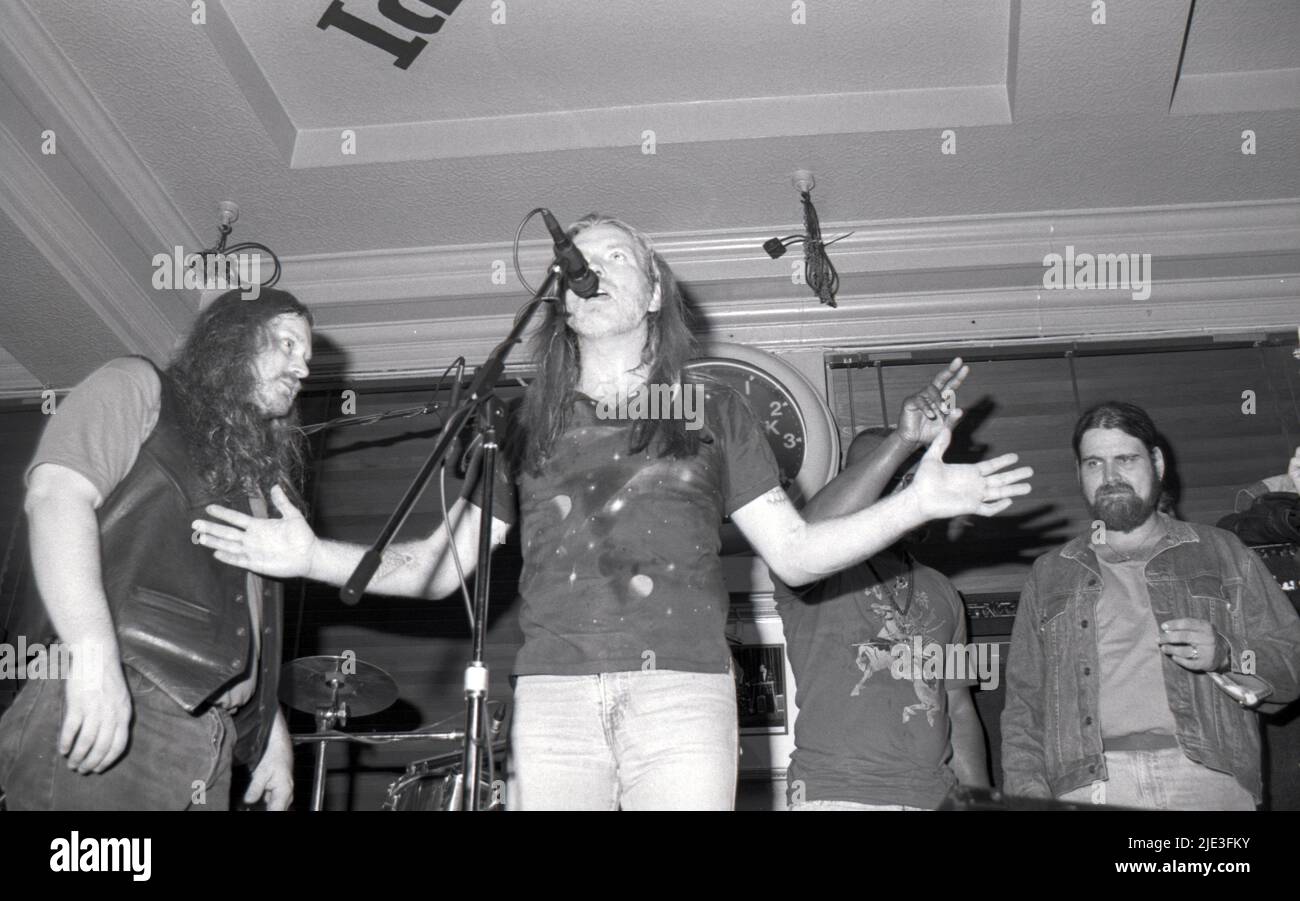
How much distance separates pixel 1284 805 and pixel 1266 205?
2.65 meters

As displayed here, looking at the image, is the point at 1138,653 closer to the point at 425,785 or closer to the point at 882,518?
the point at 882,518

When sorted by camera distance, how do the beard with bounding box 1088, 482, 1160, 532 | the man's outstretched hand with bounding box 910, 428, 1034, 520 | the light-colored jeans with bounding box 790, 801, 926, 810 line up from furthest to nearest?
the beard with bounding box 1088, 482, 1160, 532
the light-colored jeans with bounding box 790, 801, 926, 810
the man's outstretched hand with bounding box 910, 428, 1034, 520

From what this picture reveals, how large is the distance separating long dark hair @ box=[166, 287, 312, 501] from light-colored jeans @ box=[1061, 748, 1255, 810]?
212cm

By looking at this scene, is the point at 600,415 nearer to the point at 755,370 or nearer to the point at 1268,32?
the point at 755,370

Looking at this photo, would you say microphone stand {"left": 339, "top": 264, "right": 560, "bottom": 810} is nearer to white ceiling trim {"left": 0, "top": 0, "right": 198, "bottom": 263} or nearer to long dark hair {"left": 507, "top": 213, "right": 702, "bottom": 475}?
long dark hair {"left": 507, "top": 213, "right": 702, "bottom": 475}

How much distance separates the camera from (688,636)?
6.25 feet

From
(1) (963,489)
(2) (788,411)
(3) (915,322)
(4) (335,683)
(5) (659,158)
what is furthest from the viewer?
(3) (915,322)

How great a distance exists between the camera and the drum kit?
144 inches

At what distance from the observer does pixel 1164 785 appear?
2.85m

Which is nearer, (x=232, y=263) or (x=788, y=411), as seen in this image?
(x=788, y=411)

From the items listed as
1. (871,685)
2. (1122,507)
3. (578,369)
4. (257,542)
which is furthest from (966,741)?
(257,542)

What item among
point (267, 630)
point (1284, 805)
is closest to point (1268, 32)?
point (1284, 805)

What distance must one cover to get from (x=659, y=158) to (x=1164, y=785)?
2916 mm

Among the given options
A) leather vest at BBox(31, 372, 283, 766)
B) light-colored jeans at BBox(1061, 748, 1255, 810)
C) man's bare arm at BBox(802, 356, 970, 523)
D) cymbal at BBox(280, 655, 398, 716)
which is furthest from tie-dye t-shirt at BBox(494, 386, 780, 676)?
cymbal at BBox(280, 655, 398, 716)
